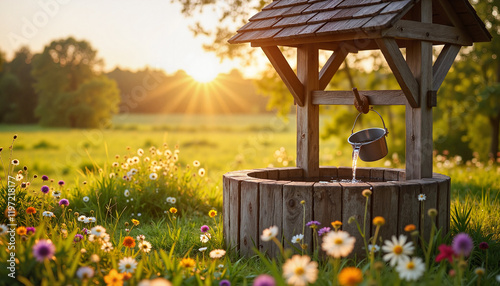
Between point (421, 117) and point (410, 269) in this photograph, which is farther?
point (421, 117)

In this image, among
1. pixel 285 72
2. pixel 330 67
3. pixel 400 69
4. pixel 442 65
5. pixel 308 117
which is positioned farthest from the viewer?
pixel 330 67

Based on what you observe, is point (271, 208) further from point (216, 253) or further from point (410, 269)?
point (410, 269)

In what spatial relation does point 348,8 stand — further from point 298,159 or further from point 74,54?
point 74,54

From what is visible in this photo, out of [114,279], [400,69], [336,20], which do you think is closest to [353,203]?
[400,69]

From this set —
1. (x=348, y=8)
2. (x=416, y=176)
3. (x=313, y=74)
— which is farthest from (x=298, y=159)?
(x=348, y=8)

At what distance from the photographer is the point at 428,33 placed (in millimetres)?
4430

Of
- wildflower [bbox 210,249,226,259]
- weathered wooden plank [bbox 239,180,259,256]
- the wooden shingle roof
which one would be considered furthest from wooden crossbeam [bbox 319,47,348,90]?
wildflower [bbox 210,249,226,259]

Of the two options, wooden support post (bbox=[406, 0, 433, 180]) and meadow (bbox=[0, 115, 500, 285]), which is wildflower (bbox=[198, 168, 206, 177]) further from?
wooden support post (bbox=[406, 0, 433, 180])

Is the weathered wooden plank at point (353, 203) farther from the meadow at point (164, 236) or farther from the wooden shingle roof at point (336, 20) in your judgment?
the wooden shingle roof at point (336, 20)

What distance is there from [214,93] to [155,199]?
3186 centimetres

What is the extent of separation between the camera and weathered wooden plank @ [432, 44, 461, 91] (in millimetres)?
4594

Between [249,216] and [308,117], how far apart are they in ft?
5.08

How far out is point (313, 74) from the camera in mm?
5371

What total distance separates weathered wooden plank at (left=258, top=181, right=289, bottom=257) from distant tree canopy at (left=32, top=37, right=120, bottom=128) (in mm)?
21637
